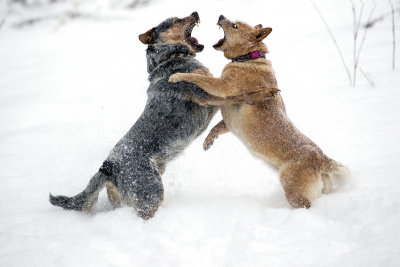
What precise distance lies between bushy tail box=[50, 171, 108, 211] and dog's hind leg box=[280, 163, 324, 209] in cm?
166

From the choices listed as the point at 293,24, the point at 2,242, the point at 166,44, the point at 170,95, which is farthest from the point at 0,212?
the point at 293,24

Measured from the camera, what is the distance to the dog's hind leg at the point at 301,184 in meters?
2.86

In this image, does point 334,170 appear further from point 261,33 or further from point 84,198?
point 84,198

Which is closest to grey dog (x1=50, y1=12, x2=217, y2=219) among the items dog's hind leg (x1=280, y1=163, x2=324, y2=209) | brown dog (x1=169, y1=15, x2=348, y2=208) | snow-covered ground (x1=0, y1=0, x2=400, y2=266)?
snow-covered ground (x1=0, y1=0, x2=400, y2=266)

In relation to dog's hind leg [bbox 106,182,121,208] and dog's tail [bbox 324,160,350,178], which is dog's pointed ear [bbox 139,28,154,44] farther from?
dog's tail [bbox 324,160,350,178]

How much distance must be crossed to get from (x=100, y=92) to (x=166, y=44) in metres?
4.04

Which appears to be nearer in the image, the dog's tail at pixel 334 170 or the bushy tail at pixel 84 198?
the dog's tail at pixel 334 170

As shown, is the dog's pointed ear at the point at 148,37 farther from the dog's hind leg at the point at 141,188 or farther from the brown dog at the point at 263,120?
the dog's hind leg at the point at 141,188

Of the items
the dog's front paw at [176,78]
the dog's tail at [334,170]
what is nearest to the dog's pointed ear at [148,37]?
the dog's front paw at [176,78]

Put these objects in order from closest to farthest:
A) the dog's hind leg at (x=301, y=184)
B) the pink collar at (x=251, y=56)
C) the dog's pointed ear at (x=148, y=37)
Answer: the dog's hind leg at (x=301, y=184) → the pink collar at (x=251, y=56) → the dog's pointed ear at (x=148, y=37)

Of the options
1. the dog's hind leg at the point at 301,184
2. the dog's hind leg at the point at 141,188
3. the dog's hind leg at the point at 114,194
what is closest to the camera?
the dog's hind leg at the point at 301,184

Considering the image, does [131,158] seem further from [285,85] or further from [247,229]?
[285,85]

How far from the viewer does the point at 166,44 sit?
12.4 ft

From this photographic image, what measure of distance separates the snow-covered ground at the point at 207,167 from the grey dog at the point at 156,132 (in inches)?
7.1
